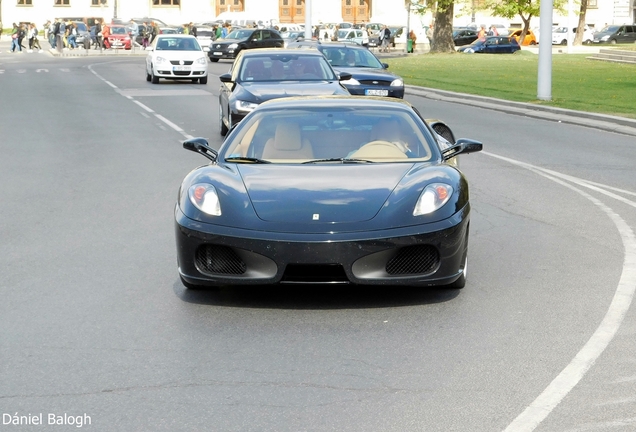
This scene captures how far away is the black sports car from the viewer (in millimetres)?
6719

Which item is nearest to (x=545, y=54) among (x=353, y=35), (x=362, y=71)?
(x=362, y=71)

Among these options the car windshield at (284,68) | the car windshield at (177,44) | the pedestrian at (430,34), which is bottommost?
the pedestrian at (430,34)

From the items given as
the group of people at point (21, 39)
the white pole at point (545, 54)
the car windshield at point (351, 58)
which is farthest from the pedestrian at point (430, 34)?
the car windshield at point (351, 58)

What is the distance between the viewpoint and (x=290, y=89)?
57.7 feet

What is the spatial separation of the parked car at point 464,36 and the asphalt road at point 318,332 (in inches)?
2706

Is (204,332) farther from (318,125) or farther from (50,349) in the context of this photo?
(318,125)

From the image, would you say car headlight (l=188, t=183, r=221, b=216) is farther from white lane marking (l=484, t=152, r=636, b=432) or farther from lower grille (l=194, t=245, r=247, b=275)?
white lane marking (l=484, t=152, r=636, b=432)

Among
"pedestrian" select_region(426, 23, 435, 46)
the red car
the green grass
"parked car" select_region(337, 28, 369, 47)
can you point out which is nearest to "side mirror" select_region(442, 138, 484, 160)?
the green grass

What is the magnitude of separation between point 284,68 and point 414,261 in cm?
1229

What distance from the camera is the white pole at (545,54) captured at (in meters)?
26.2

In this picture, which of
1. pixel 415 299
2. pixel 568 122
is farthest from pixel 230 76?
pixel 415 299

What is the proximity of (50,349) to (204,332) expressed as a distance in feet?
2.88

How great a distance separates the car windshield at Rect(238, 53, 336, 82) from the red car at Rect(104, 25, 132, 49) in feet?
184

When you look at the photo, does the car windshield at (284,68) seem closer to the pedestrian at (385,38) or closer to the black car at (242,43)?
the black car at (242,43)
